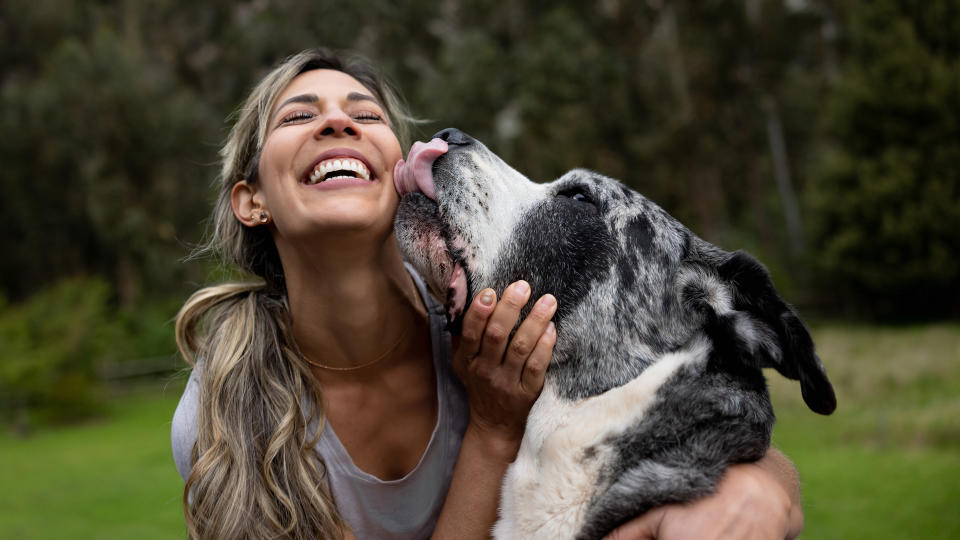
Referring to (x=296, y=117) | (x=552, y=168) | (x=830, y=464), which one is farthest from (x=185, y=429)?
(x=552, y=168)

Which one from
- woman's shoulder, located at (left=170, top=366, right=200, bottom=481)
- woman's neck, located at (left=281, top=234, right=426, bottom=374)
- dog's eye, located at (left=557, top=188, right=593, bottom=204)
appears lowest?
woman's shoulder, located at (left=170, top=366, right=200, bottom=481)

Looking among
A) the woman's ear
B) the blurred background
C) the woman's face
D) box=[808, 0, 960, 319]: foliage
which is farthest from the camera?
box=[808, 0, 960, 319]: foliage

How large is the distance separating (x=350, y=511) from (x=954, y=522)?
220 inches

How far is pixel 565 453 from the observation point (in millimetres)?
2203

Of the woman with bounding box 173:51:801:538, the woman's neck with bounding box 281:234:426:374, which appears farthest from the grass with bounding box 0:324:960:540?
the woman's neck with bounding box 281:234:426:374

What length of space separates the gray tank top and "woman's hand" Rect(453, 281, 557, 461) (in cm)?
50

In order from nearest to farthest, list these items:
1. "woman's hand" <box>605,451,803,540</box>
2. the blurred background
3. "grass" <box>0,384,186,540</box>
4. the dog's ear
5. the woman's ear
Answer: "woman's hand" <box>605,451,803,540</box> → the dog's ear → the woman's ear → "grass" <box>0,384,186,540</box> → the blurred background

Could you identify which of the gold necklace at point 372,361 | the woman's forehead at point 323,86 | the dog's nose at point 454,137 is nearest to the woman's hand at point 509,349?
the dog's nose at point 454,137

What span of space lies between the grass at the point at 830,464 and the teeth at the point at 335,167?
2.95 meters

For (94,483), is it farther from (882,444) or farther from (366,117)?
(882,444)

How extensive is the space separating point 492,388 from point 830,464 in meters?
7.06

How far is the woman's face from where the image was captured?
2592mm

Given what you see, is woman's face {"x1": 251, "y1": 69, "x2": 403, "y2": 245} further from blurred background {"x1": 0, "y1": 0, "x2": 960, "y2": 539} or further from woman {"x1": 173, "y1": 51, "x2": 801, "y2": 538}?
blurred background {"x1": 0, "y1": 0, "x2": 960, "y2": 539}

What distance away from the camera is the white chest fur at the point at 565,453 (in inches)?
85.8
